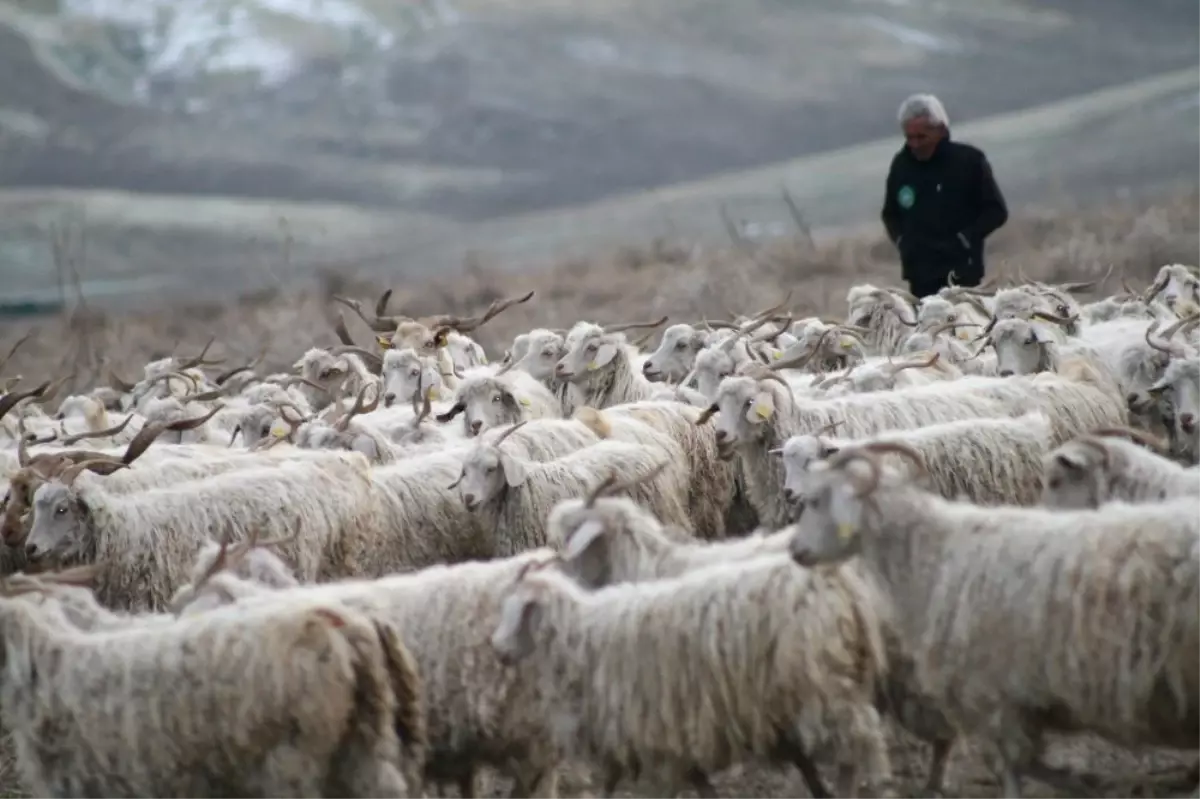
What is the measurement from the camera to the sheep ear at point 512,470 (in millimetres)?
7445

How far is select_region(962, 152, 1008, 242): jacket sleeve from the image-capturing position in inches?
433

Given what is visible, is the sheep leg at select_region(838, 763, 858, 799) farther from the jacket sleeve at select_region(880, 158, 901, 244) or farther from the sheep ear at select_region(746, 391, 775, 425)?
the jacket sleeve at select_region(880, 158, 901, 244)

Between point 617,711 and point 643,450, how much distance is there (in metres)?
2.73

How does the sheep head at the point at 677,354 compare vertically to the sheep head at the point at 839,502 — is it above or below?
below

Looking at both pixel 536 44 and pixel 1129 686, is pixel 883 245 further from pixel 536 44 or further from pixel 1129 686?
pixel 1129 686

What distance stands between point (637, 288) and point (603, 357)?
14938mm

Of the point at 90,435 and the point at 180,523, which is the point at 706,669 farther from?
the point at 90,435

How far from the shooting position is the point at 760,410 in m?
A: 7.66

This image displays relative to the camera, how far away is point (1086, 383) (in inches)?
328

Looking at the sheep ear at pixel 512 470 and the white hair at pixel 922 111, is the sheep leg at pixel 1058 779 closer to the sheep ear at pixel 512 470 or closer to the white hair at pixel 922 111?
the sheep ear at pixel 512 470

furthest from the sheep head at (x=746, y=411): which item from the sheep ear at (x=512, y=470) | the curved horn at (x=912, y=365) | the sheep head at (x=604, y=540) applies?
the sheep head at (x=604, y=540)

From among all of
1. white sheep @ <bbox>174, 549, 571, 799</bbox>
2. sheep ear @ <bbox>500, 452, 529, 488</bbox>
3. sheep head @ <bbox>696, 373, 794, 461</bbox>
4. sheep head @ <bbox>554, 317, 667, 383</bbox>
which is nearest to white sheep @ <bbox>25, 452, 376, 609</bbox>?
sheep ear @ <bbox>500, 452, 529, 488</bbox>

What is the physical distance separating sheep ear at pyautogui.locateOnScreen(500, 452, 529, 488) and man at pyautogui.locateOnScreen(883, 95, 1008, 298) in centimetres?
448

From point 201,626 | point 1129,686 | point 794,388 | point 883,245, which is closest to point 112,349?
point 883,245
